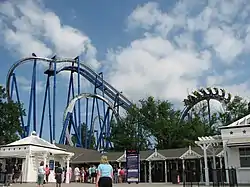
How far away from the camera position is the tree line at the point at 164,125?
48.7 meters

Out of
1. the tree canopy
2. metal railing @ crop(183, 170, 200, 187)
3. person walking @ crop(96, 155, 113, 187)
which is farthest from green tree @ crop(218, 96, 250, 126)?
person walking @ crop(96, 155, 113, 187)

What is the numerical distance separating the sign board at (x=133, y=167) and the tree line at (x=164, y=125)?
21676 mm

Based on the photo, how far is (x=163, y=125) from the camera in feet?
164

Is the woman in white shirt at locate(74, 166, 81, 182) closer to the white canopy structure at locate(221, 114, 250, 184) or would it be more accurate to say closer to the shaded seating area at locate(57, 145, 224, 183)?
the shaded seating area at locate(57, 145, 224, 183)

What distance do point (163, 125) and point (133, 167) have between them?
74.8 feet

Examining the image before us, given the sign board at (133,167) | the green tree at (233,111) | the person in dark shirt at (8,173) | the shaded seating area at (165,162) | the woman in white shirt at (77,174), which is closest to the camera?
the person in dark shirt at (8,173)

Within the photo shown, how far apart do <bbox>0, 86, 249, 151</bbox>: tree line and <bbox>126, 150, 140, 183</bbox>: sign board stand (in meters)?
21.7

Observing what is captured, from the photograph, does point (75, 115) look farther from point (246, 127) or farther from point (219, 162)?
point (246, 127)

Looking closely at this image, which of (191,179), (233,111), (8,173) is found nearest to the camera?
(191,179)

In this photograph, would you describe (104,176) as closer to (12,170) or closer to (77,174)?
(12,170)

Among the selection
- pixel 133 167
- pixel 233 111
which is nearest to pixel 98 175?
pixel 133 167

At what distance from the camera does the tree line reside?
4866 cm

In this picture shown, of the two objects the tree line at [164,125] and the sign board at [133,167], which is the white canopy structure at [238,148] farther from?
the tree line at [164,125]

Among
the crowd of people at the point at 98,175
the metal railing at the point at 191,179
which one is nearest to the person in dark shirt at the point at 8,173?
the crowd of people at the point at 98,175
